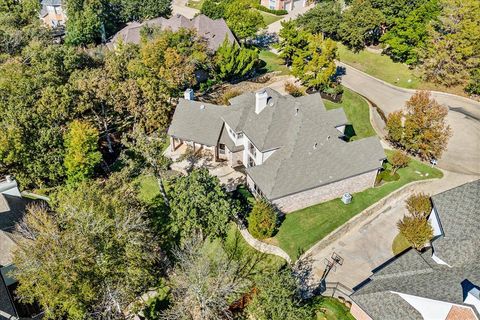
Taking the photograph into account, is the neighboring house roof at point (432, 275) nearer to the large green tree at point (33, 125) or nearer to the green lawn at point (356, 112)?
the green lawn at point (356, 112)

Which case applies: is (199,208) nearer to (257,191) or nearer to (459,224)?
(257,191)

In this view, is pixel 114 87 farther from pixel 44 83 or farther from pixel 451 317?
pixel 451 317

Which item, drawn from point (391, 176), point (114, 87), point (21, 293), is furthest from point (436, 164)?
point (21, 293)

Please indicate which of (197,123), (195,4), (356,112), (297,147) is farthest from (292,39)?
(195,4)

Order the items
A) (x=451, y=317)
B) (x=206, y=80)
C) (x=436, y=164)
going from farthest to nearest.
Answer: (x=206, y=80)
(x=436, y=164)
(x=451, y=317)

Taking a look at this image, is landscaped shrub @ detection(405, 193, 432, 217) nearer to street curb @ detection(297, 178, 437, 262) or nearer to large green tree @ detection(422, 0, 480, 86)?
street curb @ detection(297, 178, 437, 262)

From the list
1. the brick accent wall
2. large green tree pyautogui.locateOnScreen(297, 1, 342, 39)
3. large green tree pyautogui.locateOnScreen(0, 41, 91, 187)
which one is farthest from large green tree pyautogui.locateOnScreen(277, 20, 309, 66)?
large green tree pyautogui.locateOnScreen(0, 41, 91, 187)

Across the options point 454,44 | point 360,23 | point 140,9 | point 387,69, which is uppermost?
point 140,9
